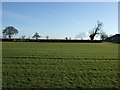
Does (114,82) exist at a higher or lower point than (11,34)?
lower

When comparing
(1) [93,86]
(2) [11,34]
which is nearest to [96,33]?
(2) [11,34]

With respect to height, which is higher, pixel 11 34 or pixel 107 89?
pixel 11 34

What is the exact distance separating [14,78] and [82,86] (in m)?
2.31

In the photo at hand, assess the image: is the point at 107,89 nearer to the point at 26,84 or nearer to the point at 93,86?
the point at 93,86

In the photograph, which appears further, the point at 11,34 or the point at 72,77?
the point at 11,34

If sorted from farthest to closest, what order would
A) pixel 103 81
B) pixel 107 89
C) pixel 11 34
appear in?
pixel 11 34, pixel 103 81, pixel 107 89

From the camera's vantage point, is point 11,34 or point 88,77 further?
point 11,34

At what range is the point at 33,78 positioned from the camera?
11.8 feet

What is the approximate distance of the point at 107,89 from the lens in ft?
9.82

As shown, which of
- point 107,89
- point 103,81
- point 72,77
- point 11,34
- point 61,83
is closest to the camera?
point 107,89

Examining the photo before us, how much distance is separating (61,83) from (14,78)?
5.44 ft

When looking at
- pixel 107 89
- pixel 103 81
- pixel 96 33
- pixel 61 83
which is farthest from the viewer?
pixel 96 33

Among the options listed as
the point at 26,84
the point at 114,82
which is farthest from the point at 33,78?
the point at 114,82

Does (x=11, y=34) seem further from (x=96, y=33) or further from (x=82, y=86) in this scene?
(x=82, y=86)
